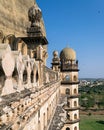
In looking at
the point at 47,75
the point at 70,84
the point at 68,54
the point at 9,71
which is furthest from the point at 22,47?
the point at 68,54

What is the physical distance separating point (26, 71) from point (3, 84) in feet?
Result: 5.96

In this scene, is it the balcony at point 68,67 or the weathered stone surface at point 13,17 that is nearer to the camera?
the weathered stone surface at point 13,17

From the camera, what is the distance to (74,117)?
32031mm

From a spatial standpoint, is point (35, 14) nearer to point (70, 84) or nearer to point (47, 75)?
point (47, 75)

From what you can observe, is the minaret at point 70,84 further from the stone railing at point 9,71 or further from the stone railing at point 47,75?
the stone railing at point 9,71

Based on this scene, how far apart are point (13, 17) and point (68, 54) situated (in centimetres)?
2010

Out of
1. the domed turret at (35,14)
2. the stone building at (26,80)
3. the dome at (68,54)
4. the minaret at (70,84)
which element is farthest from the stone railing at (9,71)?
the dome at (68,54)

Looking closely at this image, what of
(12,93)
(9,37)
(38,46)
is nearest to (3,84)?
(12,93)

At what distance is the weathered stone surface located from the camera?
12860 mm

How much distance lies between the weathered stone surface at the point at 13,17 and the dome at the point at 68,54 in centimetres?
1761

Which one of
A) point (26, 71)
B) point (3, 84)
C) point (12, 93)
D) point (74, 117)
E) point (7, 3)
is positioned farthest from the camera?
point (74, 117)

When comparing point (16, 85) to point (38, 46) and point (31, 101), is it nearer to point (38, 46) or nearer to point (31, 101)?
point (31, 101)

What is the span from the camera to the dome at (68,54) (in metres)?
34.0

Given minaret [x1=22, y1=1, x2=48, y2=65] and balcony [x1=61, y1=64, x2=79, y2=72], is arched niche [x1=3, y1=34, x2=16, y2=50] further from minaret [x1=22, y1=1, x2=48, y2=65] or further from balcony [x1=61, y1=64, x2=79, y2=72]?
balcony [x1=61, y1=64, x2=79, y2=72]
